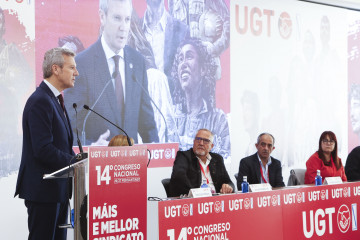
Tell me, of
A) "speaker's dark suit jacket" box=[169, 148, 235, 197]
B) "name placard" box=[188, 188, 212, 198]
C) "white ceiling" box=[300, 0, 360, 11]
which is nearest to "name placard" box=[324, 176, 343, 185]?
"speaker's dark suit jacket" box=[169, 148, 235, 197]

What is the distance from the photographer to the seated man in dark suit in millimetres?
4684

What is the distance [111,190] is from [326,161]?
2.82 meters

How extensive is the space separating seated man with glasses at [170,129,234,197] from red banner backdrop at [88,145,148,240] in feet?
4.06

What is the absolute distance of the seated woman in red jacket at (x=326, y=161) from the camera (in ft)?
16.2

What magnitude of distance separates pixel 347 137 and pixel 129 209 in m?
5.06

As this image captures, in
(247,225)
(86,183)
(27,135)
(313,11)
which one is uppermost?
(313,11)

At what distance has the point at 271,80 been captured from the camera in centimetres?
Answer: 643

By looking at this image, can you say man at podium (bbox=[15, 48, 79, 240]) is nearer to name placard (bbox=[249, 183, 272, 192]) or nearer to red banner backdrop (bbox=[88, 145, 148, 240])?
red banner backdrop (bbox=[88, 145, 148, 240])

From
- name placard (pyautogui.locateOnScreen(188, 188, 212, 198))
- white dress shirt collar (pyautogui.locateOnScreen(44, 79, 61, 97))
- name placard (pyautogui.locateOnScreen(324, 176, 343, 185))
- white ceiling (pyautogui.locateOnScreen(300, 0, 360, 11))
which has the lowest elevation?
name placard (pyautogui.locateOnScreen(188, 188, 212, 198))

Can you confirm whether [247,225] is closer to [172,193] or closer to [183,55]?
[172,193]

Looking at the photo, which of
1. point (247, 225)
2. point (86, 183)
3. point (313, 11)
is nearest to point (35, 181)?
point (86, 183)

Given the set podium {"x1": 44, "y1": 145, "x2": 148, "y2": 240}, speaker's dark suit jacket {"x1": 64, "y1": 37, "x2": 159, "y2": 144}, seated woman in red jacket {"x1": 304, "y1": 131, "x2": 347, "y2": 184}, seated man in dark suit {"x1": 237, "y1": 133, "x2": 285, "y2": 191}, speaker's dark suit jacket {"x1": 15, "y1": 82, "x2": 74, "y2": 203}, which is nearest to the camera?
podium {"x1": 44, "y1": 145, "x2": 148, "y2": 240}

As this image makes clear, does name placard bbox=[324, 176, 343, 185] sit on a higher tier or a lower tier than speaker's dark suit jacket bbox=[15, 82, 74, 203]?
lower

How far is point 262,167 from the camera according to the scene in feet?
15.7
